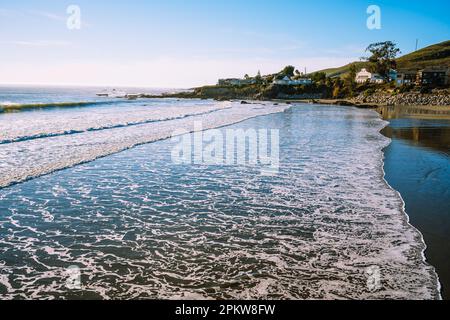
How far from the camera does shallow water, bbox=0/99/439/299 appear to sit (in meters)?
6.32

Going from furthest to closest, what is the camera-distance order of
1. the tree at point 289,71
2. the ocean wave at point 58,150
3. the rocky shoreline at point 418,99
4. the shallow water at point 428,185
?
the tree at point 289,71 < the rocky shoreline at point 418,99 < the ocean wave at point 58,150 < the shallow water at point 428,185

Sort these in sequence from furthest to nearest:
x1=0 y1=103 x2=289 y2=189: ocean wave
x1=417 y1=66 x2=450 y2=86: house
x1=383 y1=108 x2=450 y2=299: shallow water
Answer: x1=417 y1=66 x2=450 y2=86: house → x1=0 y1=103 x2=289 y2=189: ocean wave → x1=383 y1=108 x2=450 y2=299: shallow water

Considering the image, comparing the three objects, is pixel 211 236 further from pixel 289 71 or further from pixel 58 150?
pixel 289 71

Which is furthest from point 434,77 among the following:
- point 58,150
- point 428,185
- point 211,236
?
point 211,236

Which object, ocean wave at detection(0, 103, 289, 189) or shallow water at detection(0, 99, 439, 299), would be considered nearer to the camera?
shallow water at detection(0, 99, 439, 299)

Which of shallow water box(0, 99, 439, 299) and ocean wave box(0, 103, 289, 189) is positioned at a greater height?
Result: ocean wave box(0, 103, 289, 189)

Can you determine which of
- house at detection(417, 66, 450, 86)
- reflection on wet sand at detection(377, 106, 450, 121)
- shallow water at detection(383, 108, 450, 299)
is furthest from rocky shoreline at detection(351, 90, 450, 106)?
shallow water at detection(383, 108, 450, 299)

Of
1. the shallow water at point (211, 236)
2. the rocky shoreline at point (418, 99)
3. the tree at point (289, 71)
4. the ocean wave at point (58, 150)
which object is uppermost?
the tree at point (289, 71)

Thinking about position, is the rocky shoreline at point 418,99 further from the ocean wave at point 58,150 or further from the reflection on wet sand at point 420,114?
the ocean wave at point 58,150

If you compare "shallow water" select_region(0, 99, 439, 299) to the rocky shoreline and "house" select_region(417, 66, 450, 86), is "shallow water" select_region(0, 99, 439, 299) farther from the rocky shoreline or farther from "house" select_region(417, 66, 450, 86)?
"house" select_region(417, 66, 450, 86)

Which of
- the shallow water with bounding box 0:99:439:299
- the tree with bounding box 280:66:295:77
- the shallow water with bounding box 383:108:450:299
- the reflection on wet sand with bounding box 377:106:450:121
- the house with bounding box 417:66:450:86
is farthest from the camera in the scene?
the tree with bounding box 280:66:295:77

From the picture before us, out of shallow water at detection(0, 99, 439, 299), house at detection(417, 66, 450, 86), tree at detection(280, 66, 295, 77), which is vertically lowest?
shallow water at detection(0, 99, 439, 299)

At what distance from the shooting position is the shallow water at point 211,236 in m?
6.32

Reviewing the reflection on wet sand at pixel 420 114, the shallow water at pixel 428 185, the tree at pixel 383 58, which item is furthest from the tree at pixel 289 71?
the shallow water at pixel 428 185
